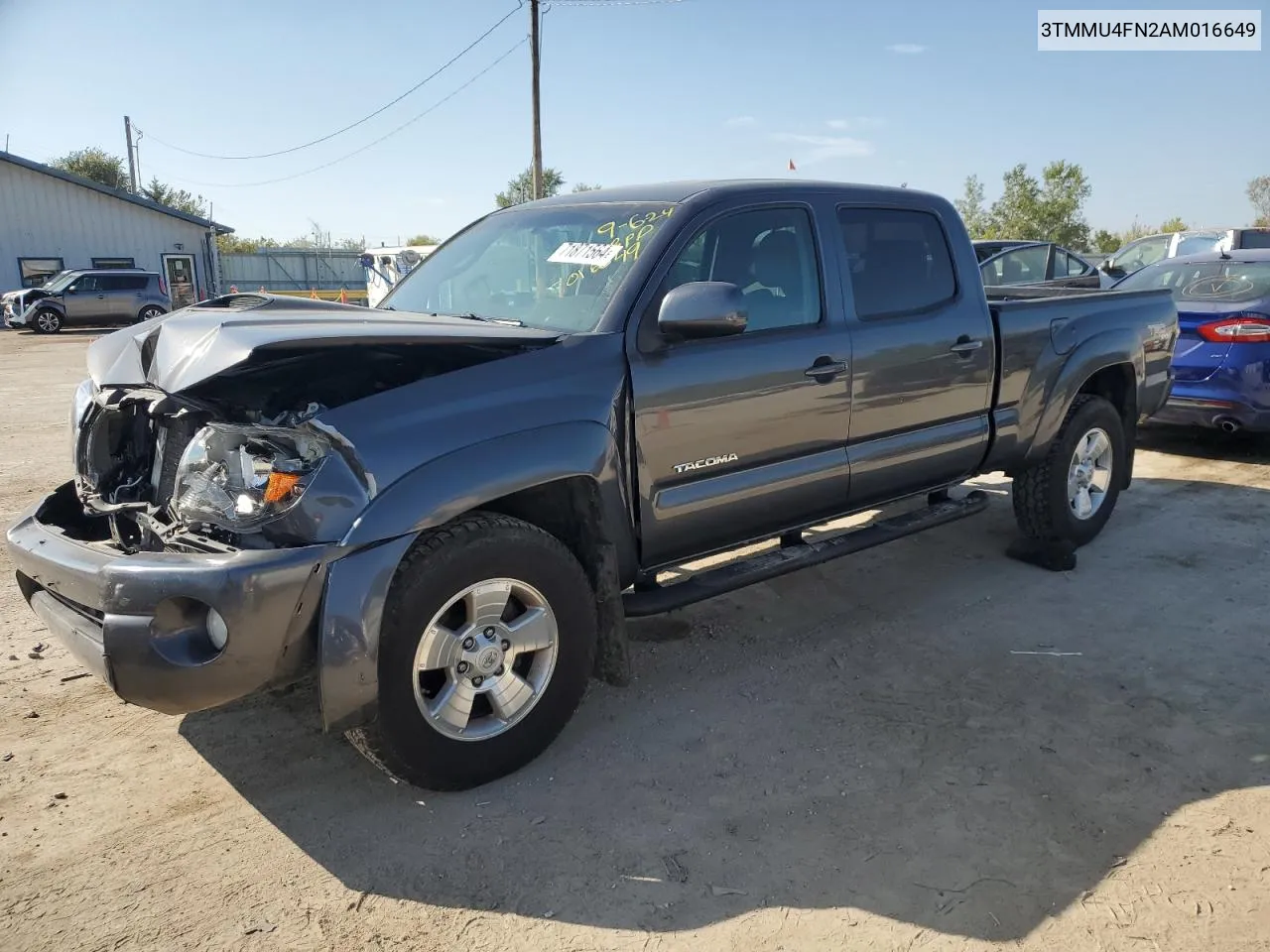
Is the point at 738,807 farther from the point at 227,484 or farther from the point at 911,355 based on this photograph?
the point at 911,355

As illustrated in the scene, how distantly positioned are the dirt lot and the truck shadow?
0.04 ft

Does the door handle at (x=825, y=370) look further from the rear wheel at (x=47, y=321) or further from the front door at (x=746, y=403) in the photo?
the rear wheel at (x=47, y=321)

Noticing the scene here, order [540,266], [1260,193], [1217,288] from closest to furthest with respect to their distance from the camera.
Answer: [540,266] → [1217,288] → [1260,193]

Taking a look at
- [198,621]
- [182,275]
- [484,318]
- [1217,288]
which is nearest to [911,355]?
[484,318]

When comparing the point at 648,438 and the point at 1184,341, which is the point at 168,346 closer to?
the point at 648,438

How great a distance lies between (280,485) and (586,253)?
5.39 feet

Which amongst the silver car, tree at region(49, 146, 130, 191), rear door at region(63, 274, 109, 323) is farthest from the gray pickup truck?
tree at region(49, 146, 130, 191)

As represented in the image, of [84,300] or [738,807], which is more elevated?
[84,300]

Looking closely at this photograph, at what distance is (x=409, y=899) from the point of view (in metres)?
2.60

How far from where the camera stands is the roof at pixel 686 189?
12.6ft

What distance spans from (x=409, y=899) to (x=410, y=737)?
0.47 metres

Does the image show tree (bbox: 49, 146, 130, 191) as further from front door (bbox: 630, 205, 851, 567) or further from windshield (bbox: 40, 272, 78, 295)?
front door (bbox: 630, 205, 851, 567)

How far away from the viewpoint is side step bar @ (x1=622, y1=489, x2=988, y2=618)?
141 inches

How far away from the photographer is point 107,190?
3294cm
